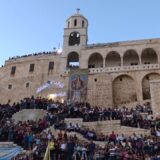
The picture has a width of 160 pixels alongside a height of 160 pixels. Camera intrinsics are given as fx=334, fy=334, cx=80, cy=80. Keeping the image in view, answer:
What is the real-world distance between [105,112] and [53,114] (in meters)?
3.51

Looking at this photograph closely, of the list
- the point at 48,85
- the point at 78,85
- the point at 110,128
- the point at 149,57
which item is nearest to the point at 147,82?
the point at 149,57

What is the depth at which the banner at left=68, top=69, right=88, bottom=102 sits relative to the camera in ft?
108

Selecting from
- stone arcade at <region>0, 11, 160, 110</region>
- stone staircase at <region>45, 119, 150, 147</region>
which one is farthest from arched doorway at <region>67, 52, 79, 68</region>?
stone staircase at <region>45, 119, 150, 147</region>

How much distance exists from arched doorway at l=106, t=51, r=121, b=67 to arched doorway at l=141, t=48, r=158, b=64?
264 centimetres

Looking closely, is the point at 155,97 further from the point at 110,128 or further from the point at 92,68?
the point at 92,68

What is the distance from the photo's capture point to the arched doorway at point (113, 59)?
3691cm

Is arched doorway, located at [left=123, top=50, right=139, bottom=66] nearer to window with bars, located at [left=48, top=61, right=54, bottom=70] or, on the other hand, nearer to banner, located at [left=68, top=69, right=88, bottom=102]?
banner, located at [left=68, top=69, right=88, bottom=102]

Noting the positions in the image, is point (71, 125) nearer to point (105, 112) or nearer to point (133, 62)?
point (105, 112)

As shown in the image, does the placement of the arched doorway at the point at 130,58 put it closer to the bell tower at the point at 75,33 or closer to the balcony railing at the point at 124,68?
the balcony railing at the point at 124,68

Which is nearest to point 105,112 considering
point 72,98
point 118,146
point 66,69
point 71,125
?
point 71,125

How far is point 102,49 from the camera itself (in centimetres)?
3666

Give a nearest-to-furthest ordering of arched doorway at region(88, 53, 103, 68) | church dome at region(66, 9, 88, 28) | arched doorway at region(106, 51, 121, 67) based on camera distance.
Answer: arched doorway at region(106, 51, 121, 67) → arched doorway at region(88, 53, 103, 68) → church dome at region(66, 9, 88, 28)

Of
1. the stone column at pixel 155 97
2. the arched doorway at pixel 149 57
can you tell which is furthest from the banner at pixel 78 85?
the stone column at pixel 155 97

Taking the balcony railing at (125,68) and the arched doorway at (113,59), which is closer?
the balcony railing at (125,68)
